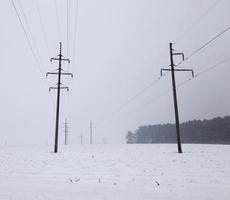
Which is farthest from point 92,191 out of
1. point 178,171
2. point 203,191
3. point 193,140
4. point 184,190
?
point 193,140

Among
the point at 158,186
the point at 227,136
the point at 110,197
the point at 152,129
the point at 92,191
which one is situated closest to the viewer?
the point at 110,197

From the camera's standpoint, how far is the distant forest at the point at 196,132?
115625 millimetres

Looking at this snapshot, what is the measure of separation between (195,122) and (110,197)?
432ft

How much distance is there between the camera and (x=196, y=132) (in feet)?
419

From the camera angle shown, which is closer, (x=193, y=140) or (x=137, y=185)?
(x=137, y=185)

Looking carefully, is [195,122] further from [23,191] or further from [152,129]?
[23,191]

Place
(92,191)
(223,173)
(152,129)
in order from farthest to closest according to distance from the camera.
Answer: (152,129)
(223,173)
(92,191)

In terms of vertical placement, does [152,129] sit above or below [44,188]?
above

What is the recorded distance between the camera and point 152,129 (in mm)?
164625

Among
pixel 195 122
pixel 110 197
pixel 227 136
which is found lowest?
pixel 110 197

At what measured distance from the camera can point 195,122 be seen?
133125 millimetres

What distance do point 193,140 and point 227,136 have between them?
59.4 feet

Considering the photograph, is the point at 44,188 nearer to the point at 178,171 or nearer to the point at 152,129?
Result: the point at 178,171

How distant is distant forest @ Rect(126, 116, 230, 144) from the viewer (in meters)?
116
